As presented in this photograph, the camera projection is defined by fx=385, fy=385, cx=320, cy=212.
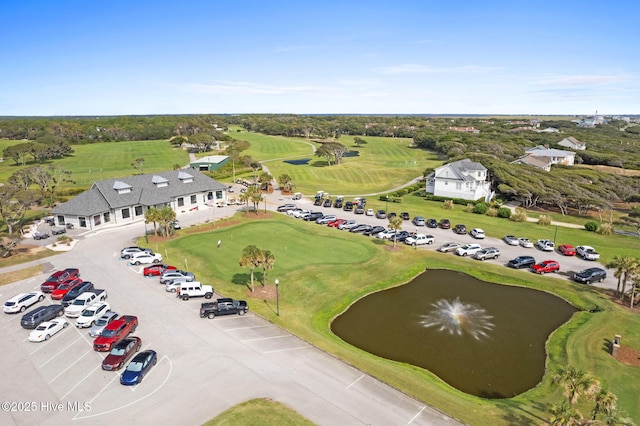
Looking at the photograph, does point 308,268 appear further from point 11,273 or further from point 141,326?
point 11,273

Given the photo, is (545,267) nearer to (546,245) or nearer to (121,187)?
(546,245)

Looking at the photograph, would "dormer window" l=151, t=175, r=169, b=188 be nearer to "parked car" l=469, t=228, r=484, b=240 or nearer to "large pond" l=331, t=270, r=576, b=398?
"large pond" l=331, t=270, r=576, b=398

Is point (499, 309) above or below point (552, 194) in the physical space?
below

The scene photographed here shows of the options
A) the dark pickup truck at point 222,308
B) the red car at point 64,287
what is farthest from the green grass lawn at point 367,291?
the red car at point 64,287

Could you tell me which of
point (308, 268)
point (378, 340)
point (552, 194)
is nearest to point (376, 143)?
point (552, 194)

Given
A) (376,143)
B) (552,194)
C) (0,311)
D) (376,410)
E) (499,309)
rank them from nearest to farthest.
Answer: (376,410)
(0,311)
(499,309)
(552,194)
(376,143)

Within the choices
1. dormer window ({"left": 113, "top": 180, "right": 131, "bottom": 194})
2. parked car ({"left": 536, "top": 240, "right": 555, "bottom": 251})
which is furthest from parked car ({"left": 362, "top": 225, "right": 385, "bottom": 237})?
dormer window ({"left": 113, "top": 180, "right": 131, "bottom": 194})

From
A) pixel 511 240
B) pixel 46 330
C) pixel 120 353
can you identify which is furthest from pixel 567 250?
pixel 46 330
